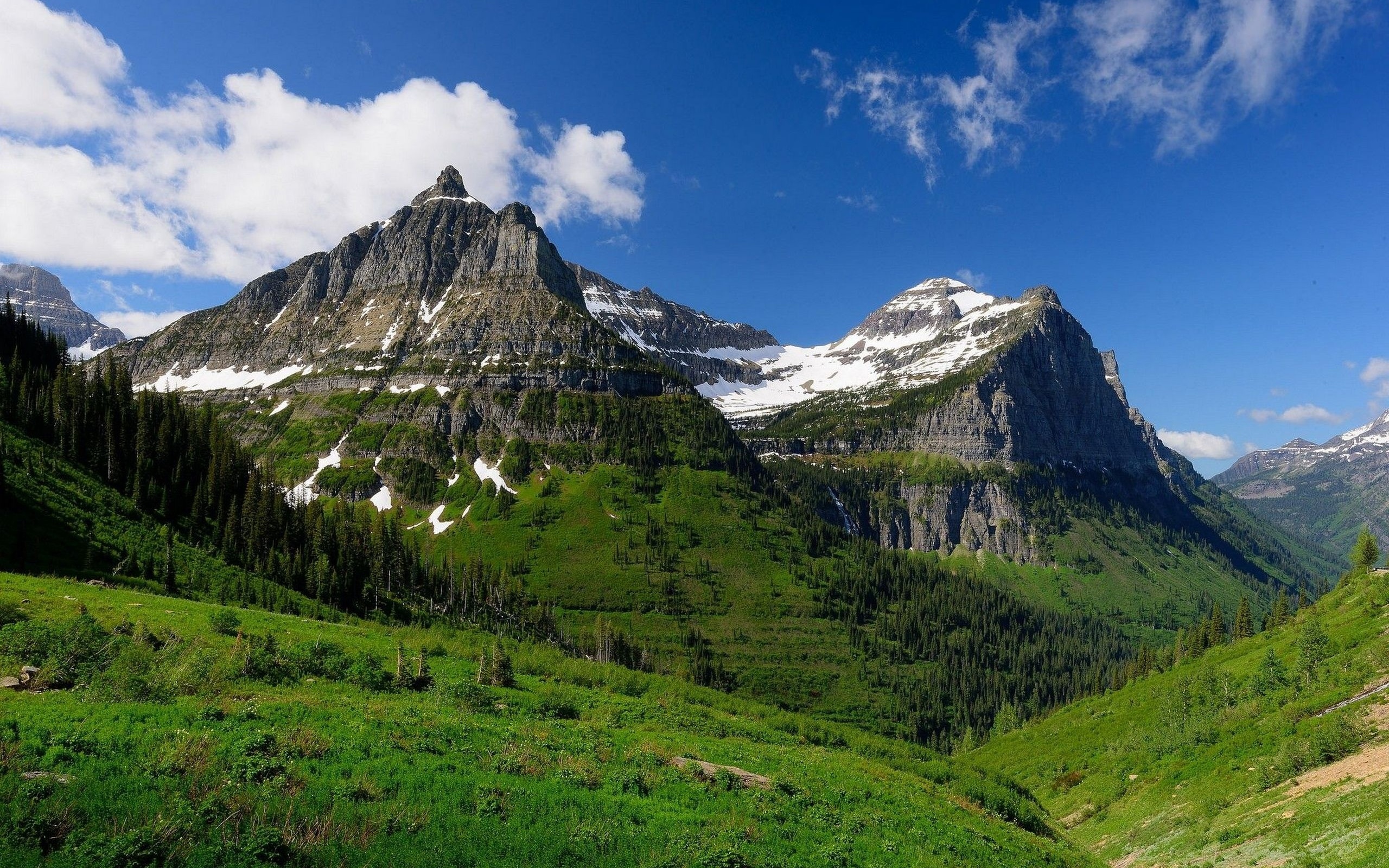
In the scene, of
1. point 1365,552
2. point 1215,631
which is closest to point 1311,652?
point 1365,552

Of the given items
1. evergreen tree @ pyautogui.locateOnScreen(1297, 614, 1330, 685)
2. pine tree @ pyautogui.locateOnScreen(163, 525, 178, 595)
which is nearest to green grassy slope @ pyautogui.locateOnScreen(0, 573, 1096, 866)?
pine tree @ pyautogui.locateOnScreen(163, 525, 178, 595)

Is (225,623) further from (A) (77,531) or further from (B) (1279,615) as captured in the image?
(B) (1279,615)

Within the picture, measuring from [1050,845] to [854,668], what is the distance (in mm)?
174544

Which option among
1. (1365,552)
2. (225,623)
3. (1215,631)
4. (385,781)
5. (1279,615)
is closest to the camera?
(385,781)

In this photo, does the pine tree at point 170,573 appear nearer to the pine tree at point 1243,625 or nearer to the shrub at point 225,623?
the shrub at point 225,623

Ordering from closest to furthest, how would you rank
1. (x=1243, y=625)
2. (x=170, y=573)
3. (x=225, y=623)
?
(x=225, y=623) → (x=170, y=573) → (x=1243, y=625)

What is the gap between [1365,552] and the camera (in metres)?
108

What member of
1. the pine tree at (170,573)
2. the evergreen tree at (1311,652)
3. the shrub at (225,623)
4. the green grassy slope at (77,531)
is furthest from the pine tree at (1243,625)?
the pine tree at (170,573)

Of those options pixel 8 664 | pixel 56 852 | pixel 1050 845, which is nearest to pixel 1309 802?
pixel 1050 845

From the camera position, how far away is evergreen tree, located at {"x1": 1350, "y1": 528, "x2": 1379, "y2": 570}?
10525 centimetres

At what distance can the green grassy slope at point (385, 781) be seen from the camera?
44.7 ft

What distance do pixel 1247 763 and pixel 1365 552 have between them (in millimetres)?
97245

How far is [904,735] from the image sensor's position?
168125mm

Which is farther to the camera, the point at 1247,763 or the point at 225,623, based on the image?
the point at 1247,763
